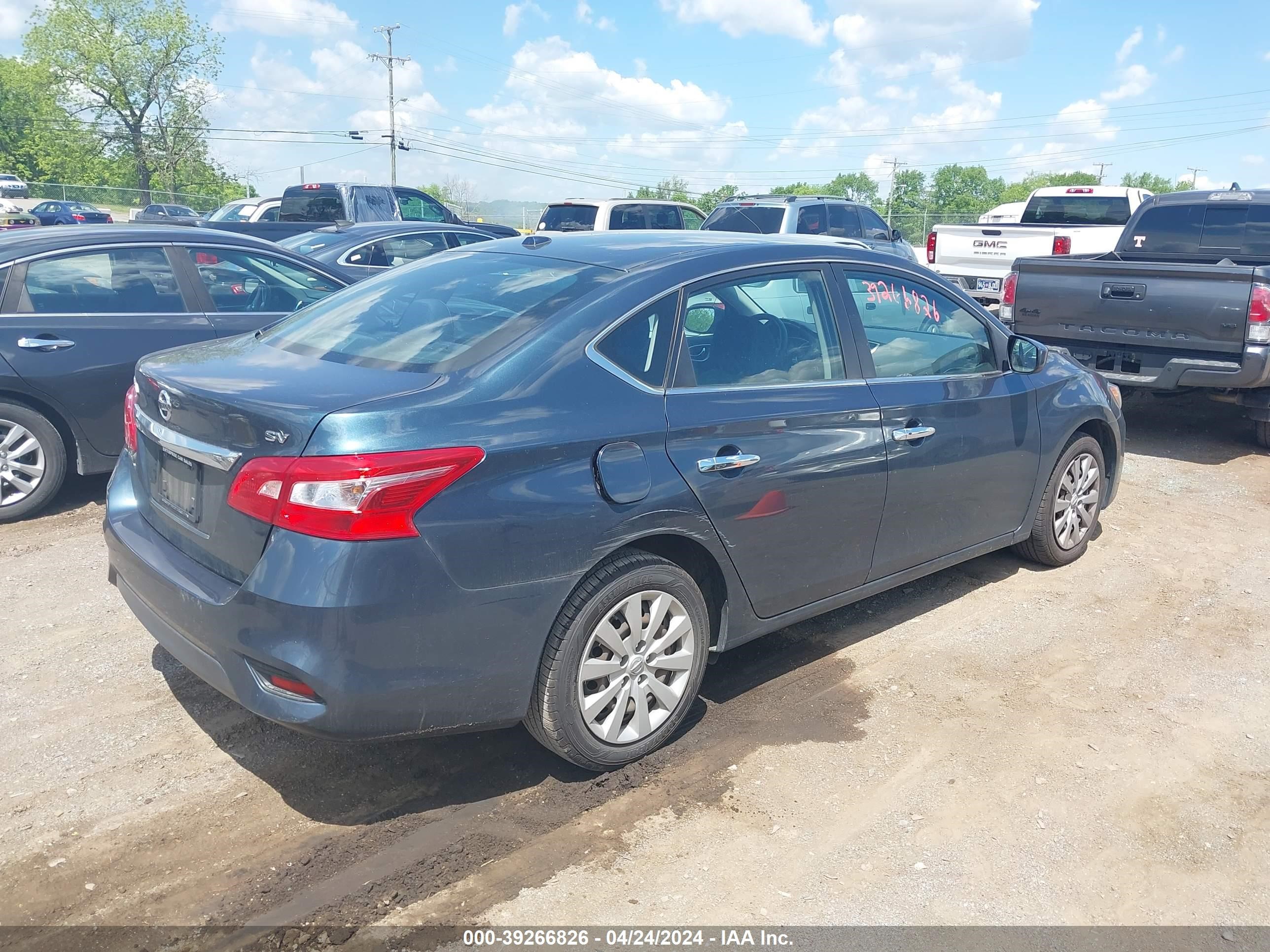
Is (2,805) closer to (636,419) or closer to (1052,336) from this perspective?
(636,419)

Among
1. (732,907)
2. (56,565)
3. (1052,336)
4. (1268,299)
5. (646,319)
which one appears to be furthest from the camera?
(1052,336)

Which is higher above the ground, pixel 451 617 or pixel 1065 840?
pixel 451 617

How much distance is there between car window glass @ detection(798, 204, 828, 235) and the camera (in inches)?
584

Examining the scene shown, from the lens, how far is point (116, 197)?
48.3m

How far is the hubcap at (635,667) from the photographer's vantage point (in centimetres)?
337

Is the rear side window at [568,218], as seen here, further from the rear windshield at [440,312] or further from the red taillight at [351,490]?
the red taillight at [351,490]

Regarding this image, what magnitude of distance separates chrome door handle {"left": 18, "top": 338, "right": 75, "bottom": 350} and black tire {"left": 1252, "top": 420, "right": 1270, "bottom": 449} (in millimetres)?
8704

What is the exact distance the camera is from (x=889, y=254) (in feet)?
15.0

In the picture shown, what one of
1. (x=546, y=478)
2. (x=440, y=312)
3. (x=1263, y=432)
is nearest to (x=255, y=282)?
(x=440, y=312)

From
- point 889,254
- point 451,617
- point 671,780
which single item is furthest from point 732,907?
point 889,254

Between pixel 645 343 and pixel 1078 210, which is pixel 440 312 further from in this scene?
pixel 1078 210

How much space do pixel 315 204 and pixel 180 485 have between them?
16.6 meters

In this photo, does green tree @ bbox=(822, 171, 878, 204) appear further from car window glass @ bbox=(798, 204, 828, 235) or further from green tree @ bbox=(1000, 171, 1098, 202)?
car window glass @ bbox=(798, 204, 828, 235)

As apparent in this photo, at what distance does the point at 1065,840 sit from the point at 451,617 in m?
2.05
